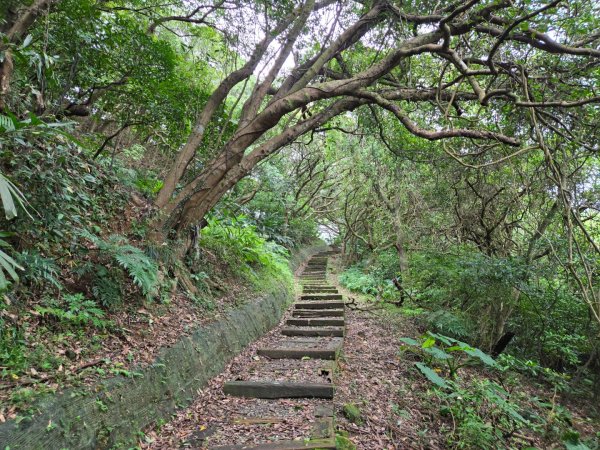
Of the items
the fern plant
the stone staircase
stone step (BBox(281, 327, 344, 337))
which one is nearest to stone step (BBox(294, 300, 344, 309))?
the stone staircase

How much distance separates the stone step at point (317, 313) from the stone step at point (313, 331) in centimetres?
108

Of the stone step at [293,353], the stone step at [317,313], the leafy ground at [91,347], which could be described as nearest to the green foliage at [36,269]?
the leafy ground at [91,347]

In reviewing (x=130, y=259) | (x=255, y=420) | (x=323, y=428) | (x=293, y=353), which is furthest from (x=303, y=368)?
(x=130, y=259)

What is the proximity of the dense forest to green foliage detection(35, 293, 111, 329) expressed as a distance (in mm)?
24

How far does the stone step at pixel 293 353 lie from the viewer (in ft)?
17.7

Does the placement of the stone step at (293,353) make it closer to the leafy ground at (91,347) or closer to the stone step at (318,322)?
the leafy ground at (91,347)

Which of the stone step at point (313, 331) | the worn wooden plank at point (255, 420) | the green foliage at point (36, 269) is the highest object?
the green foliage at point (36, 269)

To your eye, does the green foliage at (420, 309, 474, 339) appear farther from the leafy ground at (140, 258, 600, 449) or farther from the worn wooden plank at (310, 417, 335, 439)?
the worn wooden plank at (310, 417, 335, 439)

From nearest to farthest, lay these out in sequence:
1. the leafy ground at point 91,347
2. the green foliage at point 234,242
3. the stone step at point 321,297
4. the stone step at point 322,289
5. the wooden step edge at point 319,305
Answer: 1. the leafy ground at point 91,347
2. the green foliage at point 234,242
3. the wooden step edge at point 319,305
4. the stone step at point 321,297
5. the stone step at point 322,289

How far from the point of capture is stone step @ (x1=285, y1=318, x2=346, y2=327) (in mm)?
7277

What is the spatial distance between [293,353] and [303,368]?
0.61m

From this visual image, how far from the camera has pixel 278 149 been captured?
6.31 metres

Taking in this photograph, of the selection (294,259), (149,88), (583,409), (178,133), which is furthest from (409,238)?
(149,88)

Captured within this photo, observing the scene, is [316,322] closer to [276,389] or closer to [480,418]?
[276,389]
